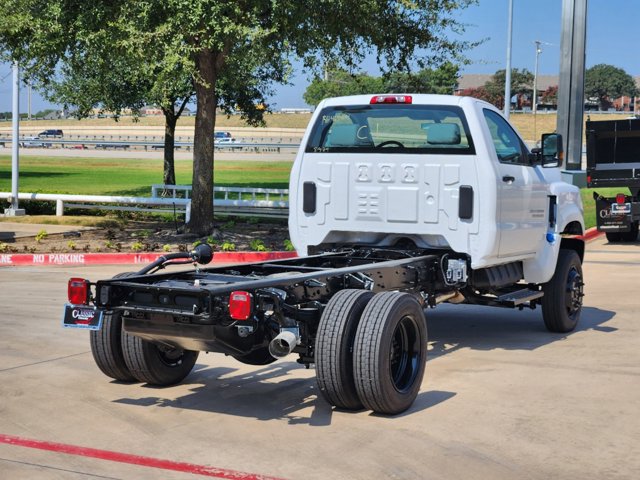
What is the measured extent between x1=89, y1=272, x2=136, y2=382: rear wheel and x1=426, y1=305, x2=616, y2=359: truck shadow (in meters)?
3.00

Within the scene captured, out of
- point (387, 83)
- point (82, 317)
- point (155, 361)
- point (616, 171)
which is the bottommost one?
point (155, 361)

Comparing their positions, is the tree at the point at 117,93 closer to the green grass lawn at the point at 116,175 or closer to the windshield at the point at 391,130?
the green grass lawn at the point at 116,175

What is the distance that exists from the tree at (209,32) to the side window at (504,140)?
23.8 ft

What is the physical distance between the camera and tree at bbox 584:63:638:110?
173m

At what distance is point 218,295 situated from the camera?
6.79 metres

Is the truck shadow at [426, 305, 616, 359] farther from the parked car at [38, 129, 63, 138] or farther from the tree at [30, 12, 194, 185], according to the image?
the parked car at [38, 129, 63, 138]

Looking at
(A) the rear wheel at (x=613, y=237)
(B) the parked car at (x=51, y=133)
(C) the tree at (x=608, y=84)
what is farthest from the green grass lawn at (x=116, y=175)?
(C) the tree at (x=608, y=84)

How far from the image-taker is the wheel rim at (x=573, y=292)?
428 inches

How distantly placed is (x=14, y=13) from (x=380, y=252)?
443 inches

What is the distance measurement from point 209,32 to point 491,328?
8.99 metres

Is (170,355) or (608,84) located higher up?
(608,84)

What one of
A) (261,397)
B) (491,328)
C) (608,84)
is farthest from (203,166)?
(608,84)

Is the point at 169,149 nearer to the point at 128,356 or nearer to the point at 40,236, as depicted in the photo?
the point at 40,236

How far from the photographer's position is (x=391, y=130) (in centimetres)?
971
